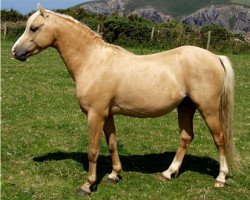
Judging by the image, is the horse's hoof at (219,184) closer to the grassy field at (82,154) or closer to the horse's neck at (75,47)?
the grassy field at (82,154)

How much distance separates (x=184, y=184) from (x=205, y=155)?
2163 millimetres

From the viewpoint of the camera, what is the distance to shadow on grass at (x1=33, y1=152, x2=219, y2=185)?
989 cm

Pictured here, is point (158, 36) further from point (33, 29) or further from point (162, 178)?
point (33, 29)

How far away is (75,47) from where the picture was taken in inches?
337

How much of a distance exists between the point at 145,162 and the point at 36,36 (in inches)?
162

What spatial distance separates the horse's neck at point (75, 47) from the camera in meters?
8.49

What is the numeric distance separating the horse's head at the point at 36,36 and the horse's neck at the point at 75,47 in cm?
27

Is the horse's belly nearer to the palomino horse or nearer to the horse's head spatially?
the palomino horse

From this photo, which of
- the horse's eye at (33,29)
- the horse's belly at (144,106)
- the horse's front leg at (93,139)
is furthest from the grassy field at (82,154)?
the horse's eye at (33,29)

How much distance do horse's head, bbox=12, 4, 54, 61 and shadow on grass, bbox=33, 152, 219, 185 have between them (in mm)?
2845

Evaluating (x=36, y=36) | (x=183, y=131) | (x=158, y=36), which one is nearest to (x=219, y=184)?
(x=183, y=131)

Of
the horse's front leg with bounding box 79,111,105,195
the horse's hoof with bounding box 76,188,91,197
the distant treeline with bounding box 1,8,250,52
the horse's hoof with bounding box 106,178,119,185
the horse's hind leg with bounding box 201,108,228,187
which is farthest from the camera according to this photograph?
the distant treeline with bounding box 1,8,250,52

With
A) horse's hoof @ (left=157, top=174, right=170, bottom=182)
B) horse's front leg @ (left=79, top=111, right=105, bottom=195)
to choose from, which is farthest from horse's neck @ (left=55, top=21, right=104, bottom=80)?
horse's hoof @ (left=157, top=174, right=170, bottom=182)

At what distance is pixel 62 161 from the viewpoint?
9.91 meters
